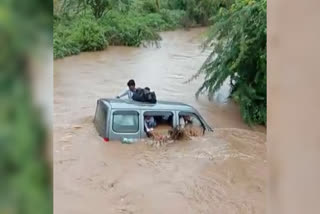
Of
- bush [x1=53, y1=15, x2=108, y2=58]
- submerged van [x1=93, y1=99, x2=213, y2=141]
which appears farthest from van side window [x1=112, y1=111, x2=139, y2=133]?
bush [x1=53, y1=15, x2=108, y2=58]

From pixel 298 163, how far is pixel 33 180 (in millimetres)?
650

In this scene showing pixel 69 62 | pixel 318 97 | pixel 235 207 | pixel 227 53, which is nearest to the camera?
pixel 318 97

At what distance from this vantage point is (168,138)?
18.6ft

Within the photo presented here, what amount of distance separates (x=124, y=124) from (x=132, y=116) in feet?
0.40

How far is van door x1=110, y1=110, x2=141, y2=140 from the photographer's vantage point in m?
5.62

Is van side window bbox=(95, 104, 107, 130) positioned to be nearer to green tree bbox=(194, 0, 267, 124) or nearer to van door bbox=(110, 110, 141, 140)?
van door bbox=(110, 110, 141, 140)

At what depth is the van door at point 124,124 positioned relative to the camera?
562 centimetres

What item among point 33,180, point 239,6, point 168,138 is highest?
point 239,6

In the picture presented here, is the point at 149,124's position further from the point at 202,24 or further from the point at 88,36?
the point at 202,24

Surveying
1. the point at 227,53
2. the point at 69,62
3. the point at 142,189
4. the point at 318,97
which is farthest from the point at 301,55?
the point at 69,62

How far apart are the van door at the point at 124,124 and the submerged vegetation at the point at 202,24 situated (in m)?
1.23

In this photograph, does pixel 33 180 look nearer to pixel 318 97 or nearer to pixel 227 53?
pixel 318 97

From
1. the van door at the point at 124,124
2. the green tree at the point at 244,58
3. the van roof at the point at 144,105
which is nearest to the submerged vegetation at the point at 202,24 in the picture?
the green tree at the point at 244,58

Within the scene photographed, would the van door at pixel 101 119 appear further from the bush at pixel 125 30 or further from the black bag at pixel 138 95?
the bush at pixel 125 30
